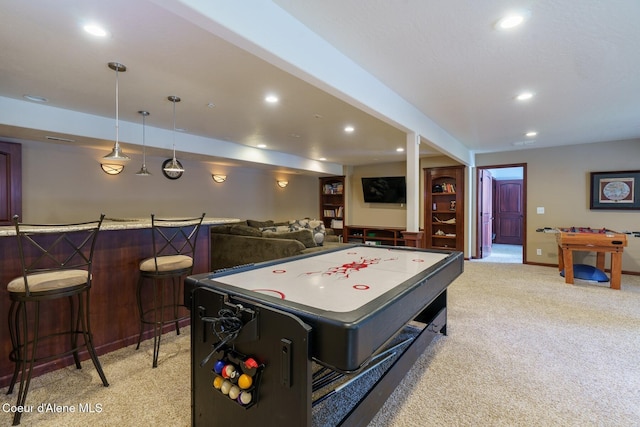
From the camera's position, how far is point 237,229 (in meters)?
4.70

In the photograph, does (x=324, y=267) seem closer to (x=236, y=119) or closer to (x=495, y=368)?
(x=495, y=368)

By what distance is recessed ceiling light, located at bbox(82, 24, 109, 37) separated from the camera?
6.26 feet

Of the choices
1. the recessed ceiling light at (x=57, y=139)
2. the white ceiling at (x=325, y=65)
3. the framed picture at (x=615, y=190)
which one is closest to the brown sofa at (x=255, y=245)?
the white ceiling at (x=325, y=65)

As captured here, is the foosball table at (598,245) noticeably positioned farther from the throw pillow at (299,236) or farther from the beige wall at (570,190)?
the throw pillow at (299,236)

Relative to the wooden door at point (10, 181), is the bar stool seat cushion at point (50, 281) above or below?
below

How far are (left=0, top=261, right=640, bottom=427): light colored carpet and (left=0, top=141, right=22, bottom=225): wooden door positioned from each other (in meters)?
2.98

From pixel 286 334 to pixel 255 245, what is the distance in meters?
3.29

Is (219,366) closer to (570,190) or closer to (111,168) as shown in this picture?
(111,168)

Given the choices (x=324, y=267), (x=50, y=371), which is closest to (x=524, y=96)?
(x=324, y=267)

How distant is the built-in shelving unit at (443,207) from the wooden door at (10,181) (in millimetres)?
7142

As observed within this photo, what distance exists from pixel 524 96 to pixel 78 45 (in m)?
4.00

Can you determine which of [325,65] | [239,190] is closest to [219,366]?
[325,65]

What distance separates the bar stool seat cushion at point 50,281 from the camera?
176 centimetres

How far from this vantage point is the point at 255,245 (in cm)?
430
